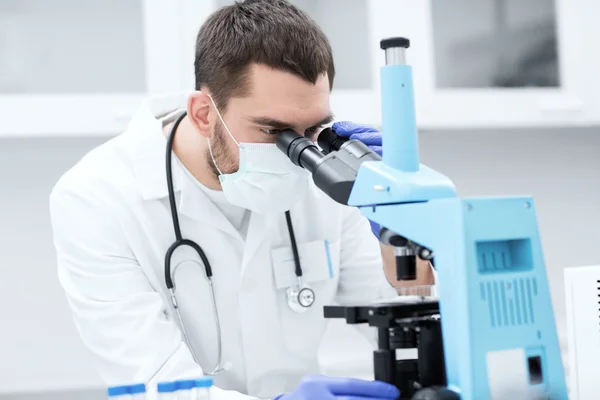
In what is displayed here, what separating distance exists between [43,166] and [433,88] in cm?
130

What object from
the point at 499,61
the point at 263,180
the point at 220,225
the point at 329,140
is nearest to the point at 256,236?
the point at 220,225

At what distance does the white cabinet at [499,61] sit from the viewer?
2248 millimetres

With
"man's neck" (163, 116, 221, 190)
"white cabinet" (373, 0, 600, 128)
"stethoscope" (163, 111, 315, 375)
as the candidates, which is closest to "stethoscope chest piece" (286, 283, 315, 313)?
"stethoscope" (163, 111, 315, 375)

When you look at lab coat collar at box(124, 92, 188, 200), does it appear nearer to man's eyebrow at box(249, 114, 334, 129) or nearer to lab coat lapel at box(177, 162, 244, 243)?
lab coat lapel at box(177, 162, 244, 243)

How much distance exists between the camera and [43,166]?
2381 mm

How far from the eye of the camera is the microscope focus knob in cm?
81

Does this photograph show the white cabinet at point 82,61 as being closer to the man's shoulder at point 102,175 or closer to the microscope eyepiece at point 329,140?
the man's shoulder at point 102,175

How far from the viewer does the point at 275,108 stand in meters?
1.48

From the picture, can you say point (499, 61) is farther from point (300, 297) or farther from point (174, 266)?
point (174, 266)

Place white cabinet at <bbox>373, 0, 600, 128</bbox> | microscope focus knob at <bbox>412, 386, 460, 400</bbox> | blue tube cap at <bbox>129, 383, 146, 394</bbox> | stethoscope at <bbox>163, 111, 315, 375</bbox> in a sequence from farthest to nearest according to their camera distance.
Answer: white cabinet at <bbox>373, 0, 600, 128</bbox> → stethoscope at <bbox>163, 111, 315, 375</bbox> → blue tube cap at <bbox>129, 383, 146, 394</bbox> → microscope focus knob at <bbox>412, 386, 460, 400</bbox>

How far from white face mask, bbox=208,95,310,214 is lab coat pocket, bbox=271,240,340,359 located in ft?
0.51

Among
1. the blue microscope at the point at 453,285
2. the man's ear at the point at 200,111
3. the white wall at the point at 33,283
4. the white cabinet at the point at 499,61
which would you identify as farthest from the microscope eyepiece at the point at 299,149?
the white wall at the point at 33,283

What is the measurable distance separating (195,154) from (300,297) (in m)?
0.43

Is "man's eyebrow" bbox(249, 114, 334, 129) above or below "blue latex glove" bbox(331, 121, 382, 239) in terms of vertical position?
above
